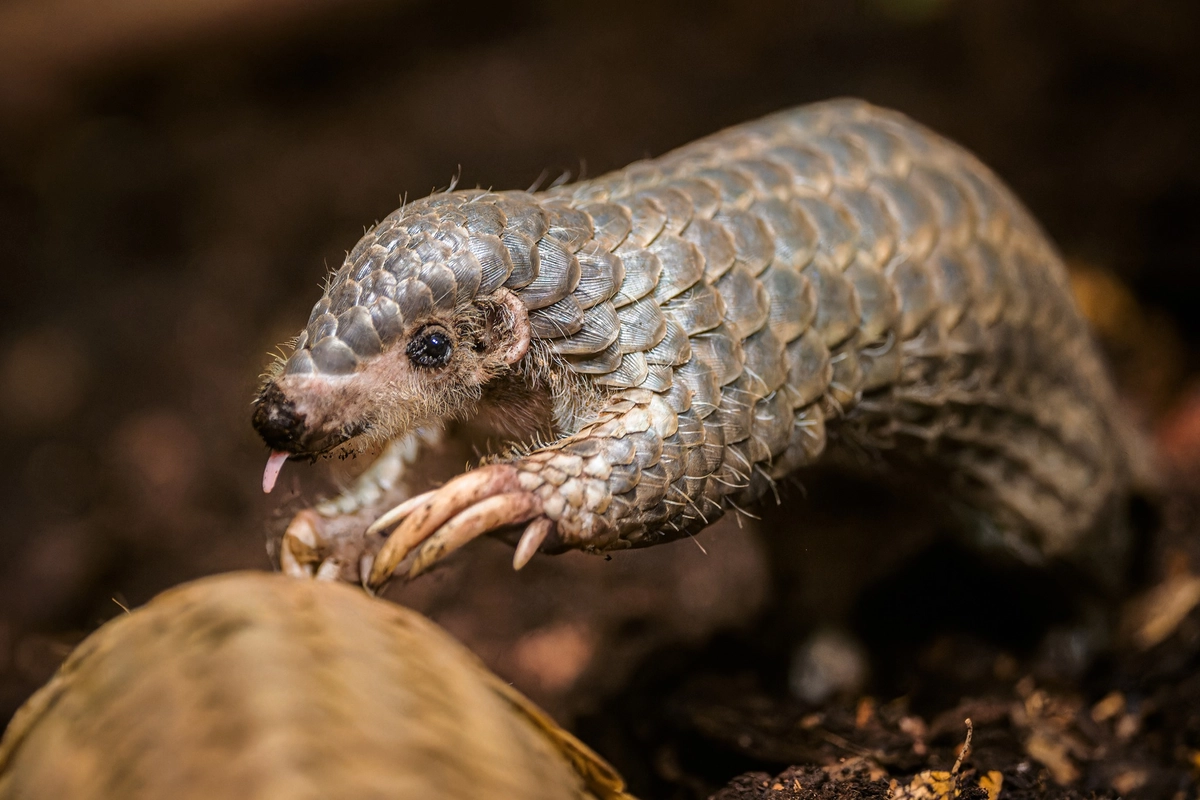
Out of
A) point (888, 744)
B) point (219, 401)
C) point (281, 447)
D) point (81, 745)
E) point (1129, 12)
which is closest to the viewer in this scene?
point (81, 745)

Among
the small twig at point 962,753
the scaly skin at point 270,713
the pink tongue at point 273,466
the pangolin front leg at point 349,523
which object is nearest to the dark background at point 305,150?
the pangolin front leg at point 349,523

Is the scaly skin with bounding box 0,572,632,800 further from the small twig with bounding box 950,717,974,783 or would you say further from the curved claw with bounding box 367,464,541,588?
the small twig with bounding box 950,717,974,783

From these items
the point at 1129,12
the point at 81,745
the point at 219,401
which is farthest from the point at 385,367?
the point at 1129,12

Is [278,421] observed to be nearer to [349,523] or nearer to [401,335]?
[401,335]

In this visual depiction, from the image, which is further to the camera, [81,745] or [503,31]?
[503,31]

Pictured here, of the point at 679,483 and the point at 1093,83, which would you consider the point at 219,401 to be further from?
the point at 1093,83

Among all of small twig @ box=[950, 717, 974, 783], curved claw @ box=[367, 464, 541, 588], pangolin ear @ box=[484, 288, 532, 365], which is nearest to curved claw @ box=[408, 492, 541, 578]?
curved claw @ box=[367, 464, 541, 588]
